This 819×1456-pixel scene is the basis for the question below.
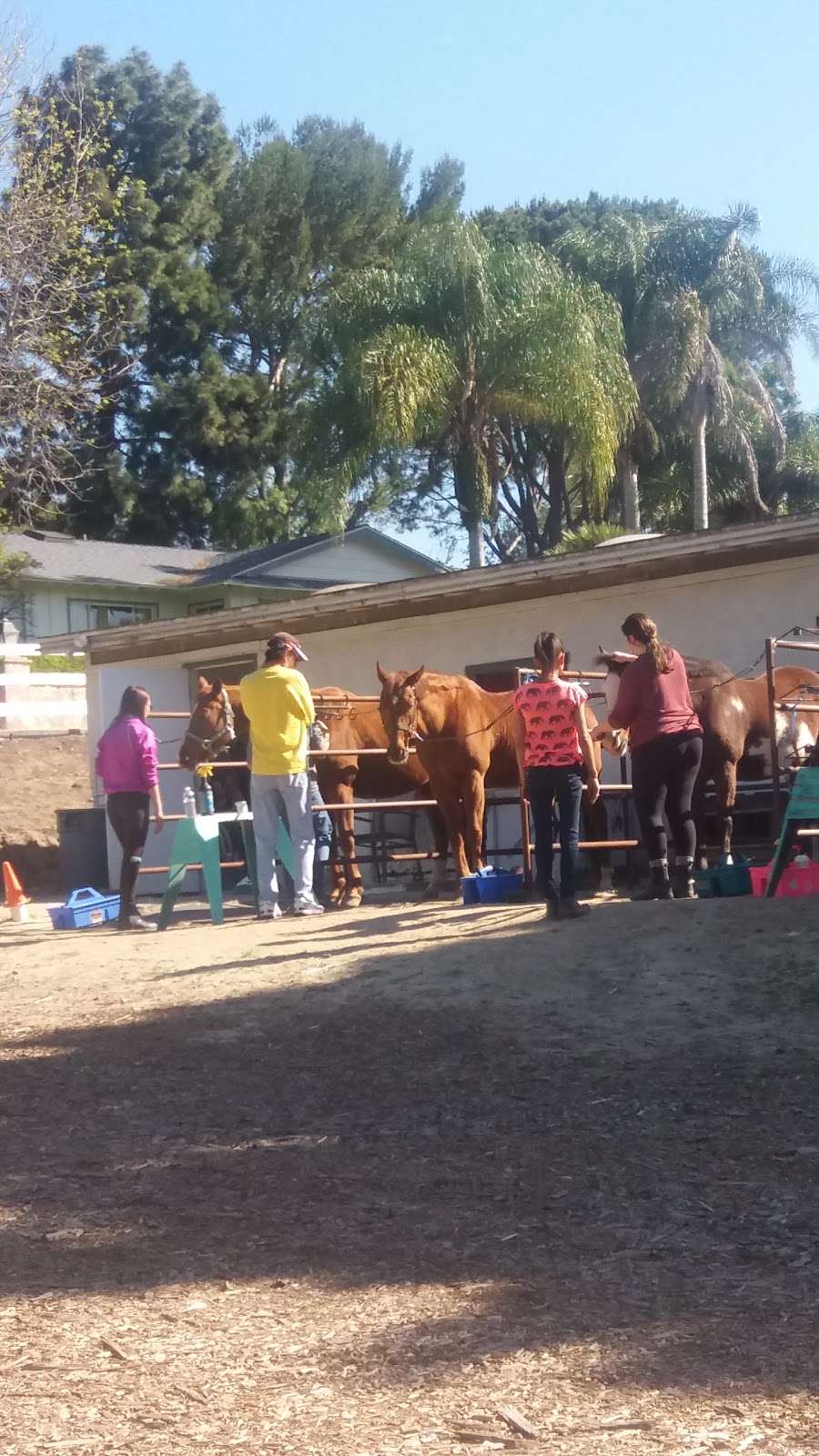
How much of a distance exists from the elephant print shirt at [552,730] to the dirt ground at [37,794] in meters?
11.2

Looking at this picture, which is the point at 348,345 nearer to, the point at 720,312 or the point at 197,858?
the point at 720,312

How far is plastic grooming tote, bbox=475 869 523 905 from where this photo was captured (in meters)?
10.7

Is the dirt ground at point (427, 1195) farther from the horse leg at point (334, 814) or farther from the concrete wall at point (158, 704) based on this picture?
the concrete wall at point (158, 704)

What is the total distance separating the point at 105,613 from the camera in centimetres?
3906

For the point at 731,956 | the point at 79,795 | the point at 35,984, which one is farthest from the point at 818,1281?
the point at 79,795

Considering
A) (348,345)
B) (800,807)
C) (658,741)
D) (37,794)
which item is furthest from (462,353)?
(800,807)

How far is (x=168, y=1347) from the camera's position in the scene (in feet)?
12.7

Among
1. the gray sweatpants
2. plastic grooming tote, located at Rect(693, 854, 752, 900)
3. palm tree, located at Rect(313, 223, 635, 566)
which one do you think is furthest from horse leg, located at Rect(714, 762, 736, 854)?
palm tree, located at Rect(313, 223, 635, 566)

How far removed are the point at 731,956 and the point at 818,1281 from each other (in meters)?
3.69

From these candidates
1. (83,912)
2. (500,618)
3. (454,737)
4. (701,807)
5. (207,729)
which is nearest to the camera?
(701,807)

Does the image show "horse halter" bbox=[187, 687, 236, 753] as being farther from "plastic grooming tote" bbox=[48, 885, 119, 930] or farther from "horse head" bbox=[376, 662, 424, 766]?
"horse head" bbox=[376, 662, 424, 766]

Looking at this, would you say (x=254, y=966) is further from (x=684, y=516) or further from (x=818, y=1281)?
(x=684, y=516)

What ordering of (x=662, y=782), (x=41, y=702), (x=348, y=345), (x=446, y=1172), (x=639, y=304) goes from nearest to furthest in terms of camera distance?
1. (x=446, y=1172)
2. (x=662, y=782)
3. (x=41, y=702)
4. (x=348, y=345)
5. (x=639, y=304)

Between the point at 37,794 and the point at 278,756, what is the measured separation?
12.3 meters
